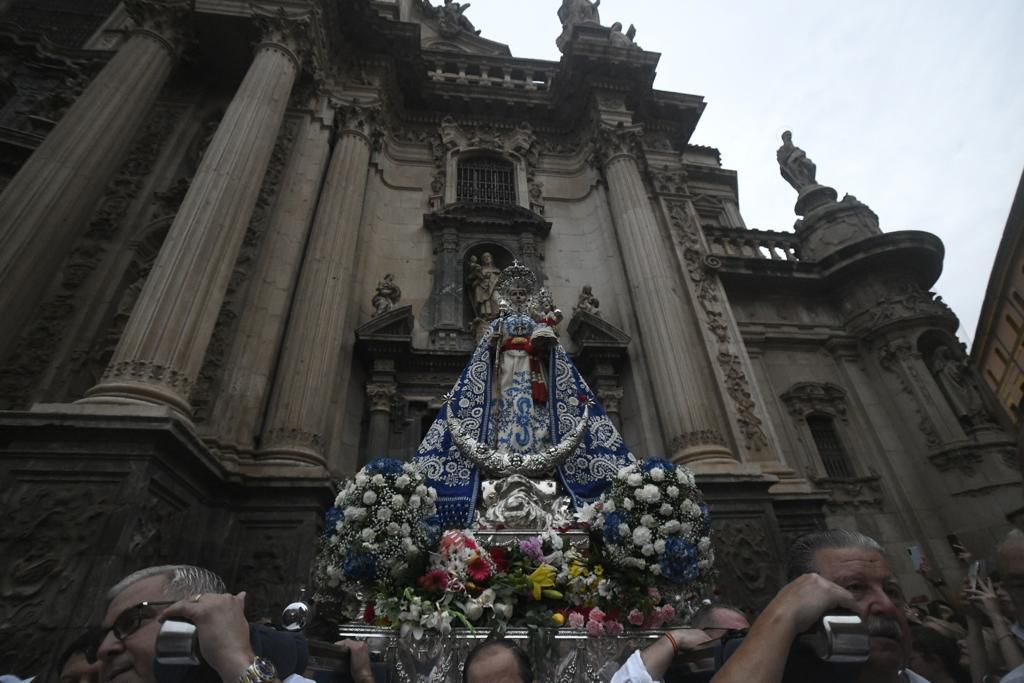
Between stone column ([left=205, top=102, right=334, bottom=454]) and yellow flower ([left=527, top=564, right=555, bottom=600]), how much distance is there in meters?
4.64

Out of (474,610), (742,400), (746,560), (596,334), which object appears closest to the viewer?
(474,610)

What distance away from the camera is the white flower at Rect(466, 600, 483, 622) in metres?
3.62

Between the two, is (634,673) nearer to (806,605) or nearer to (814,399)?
(806,605)

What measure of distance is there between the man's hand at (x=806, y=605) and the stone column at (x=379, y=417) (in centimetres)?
766

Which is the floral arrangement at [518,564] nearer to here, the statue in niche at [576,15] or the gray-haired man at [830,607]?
the gray-haired man at [830,607]

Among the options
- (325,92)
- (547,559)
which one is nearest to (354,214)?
(325,92)

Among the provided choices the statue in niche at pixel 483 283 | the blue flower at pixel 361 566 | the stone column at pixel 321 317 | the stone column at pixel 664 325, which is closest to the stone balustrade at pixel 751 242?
the stone column at pixel 664 325

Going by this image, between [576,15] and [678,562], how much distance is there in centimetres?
1528

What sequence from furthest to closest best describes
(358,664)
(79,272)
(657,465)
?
(79,272) → (657,465) → (358,664)

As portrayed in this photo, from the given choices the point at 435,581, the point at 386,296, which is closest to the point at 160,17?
the point at 386,296

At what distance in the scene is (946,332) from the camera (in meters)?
10.8

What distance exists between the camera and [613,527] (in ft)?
13.6

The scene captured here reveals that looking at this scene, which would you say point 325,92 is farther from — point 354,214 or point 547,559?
point 547,559

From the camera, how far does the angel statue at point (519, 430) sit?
538cm
